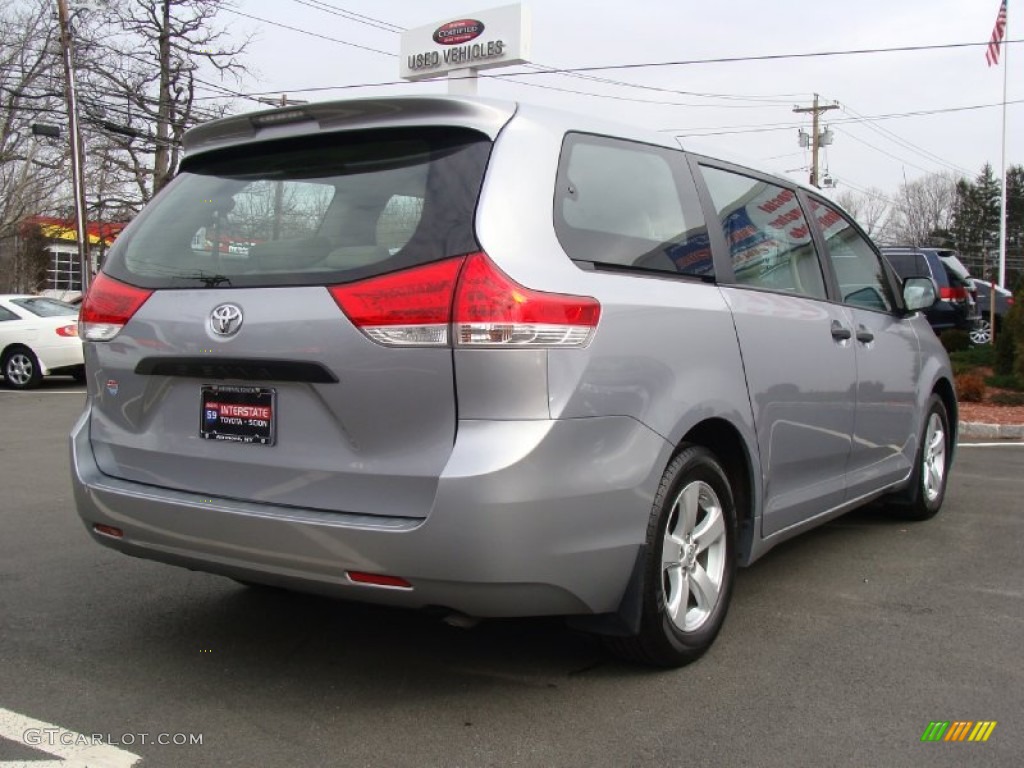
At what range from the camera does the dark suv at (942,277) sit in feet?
51.8

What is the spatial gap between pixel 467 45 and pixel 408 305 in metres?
22.7

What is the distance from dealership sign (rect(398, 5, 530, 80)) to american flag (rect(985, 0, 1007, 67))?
37.5ft

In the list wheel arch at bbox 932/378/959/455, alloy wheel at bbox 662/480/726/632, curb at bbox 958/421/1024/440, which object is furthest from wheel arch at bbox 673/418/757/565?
curb at bbox 958/421/1024/440

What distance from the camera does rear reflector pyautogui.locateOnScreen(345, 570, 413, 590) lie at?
268 centimetres

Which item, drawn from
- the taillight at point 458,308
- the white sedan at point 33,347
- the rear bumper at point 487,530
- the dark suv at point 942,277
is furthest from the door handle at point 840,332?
the white sedan at point 33,347

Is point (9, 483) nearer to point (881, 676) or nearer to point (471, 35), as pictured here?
point (881, 676)

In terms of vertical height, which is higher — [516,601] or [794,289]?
[794,289]

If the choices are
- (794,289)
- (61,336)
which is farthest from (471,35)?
(794,289)

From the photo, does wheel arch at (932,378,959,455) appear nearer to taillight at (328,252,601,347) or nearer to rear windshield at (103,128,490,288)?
taillight at (328,252,601,347)

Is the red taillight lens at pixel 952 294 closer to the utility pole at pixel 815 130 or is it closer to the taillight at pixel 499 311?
the taillight at pixel 499 311

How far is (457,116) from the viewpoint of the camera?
286cm

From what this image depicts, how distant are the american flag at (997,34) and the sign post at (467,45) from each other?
11451 millimetres

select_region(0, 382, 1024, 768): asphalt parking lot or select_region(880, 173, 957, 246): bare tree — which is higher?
select_region(880, 173, 957, 246): bare tree

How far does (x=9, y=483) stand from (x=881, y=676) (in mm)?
5855
